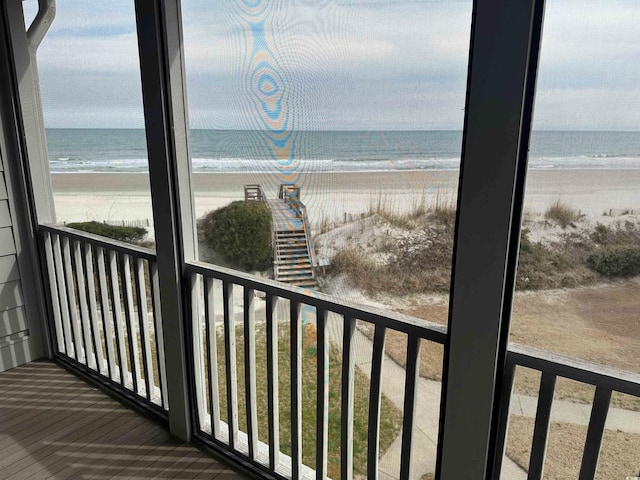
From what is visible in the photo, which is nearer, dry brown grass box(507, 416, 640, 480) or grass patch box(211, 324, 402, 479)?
dry brown grass box(507, 416, 640, 480)

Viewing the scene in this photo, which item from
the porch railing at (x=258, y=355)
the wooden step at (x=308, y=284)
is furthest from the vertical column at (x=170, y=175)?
the wooden step at (x=308, y=284)

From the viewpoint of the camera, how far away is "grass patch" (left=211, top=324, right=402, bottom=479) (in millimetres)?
1833

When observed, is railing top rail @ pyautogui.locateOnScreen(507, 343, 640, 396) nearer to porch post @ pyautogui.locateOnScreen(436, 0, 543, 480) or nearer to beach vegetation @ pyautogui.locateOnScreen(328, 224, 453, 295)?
porch post @ pyautogui.locateOnScreen(436, 0, 543, 480)

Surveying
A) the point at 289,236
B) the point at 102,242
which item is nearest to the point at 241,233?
the point at 289,236

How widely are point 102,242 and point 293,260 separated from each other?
1.52 meters

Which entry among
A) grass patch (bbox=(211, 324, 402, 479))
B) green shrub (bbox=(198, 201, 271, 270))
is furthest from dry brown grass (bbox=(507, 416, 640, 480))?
green shrub (bbox=(198, 201, 271, 270))

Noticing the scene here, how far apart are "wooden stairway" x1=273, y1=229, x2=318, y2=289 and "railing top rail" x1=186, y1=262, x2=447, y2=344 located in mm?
38

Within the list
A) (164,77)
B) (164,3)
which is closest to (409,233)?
(164,77)

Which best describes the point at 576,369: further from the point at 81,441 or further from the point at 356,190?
the point at 81,441

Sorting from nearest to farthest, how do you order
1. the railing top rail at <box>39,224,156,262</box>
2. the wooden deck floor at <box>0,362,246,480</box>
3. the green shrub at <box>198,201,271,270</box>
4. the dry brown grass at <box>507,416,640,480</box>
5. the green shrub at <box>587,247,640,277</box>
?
the green shrub at <box>587,247,640,277</box>, the dry brown grass at <box>507,416,640,480</box>, the green shrub at <box>198,201,271,270</box>, the wooden deck floor at <box>0,362,246,480</box>, the railing top rail at <box>39,224,156,262</box>

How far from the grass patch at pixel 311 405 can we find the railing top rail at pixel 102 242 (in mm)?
629

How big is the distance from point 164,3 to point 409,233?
4.85 feet

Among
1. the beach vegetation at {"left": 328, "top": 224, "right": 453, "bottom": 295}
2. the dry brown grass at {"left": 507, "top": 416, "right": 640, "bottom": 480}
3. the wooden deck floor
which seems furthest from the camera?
the wooden deck floor

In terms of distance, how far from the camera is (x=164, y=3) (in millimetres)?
1922
